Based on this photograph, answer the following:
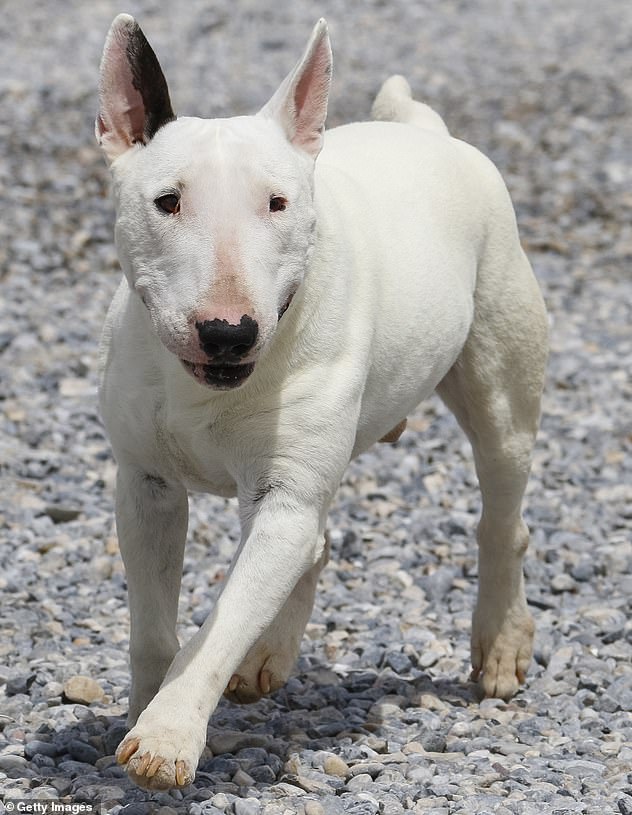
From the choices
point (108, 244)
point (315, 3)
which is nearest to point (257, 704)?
point (108, 244)

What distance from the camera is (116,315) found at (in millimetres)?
5168

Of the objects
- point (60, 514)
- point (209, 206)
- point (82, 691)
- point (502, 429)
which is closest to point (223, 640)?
point (209, 206)

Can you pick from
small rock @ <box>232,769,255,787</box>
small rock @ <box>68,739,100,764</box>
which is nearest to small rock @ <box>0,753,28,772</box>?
small rock @ <box>68,739,100,764</box>

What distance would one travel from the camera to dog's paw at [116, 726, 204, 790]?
169 inches

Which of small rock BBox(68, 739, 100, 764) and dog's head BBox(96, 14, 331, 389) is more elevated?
dog's head BBox(96, 14, 331, 389)

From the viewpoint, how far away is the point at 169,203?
176 inches

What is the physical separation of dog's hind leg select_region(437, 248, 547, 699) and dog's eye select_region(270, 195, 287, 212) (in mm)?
1802

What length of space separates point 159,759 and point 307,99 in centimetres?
218

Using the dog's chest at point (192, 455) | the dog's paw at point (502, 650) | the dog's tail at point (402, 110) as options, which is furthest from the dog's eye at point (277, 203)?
the dog's paw at point (502, 650)

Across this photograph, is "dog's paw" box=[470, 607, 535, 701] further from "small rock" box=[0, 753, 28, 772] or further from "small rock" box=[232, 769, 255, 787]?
"small rock" box=[0, 753, 28, 772]

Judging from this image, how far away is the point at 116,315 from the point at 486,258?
1.80 meters

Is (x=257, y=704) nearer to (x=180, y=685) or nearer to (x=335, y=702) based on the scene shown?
(x=335, y=702)

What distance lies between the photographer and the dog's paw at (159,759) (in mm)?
4281

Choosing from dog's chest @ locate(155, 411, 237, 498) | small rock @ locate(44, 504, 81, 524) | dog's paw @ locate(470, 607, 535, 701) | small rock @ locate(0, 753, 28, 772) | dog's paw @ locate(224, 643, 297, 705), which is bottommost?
small rock @ locate(0, 753, 28, 772)
